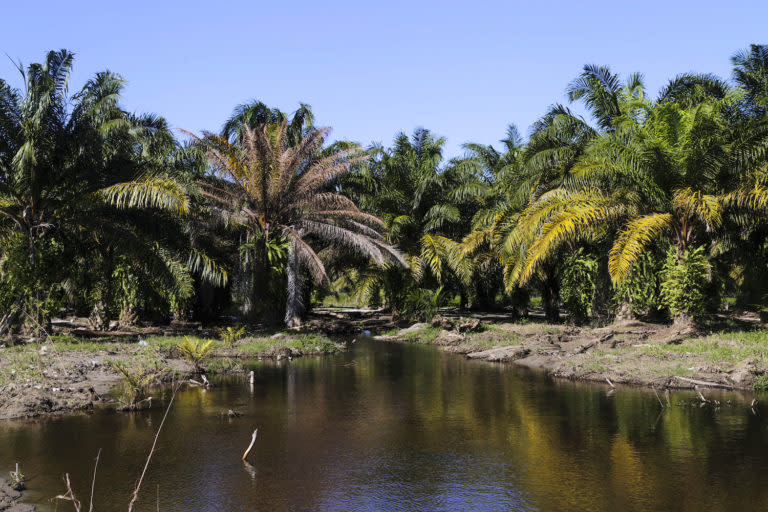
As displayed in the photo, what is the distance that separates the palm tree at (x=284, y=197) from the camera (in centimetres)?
2048

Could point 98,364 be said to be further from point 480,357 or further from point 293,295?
point 293,295

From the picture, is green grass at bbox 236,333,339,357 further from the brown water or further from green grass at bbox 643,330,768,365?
green grass at bbox 643,330,768,365

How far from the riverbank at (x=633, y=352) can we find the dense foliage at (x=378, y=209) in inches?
52.8

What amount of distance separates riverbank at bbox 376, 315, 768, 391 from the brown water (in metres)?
1.08

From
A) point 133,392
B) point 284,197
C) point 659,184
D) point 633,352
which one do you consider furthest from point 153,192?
point 659,184

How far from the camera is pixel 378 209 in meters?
27.7

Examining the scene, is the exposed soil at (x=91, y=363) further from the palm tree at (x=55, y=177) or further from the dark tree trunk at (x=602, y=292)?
the dark tree trunk at (x=602, y=292)

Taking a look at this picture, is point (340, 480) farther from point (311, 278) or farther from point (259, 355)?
point (311, 278)

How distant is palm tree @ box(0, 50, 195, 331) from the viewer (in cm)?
1572

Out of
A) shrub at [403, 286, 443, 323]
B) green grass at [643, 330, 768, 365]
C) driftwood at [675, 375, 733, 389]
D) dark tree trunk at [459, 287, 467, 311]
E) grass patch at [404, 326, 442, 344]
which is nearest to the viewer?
driftwood at [675, 375, 733, 389]

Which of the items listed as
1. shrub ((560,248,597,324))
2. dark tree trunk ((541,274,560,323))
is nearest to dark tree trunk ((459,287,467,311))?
dark tree trunk ((541,274,560,323))

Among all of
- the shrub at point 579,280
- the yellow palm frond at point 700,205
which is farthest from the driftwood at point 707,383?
the shrub at point 579,280

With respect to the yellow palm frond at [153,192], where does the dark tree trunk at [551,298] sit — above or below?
below

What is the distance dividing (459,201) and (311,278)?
24.0ft
